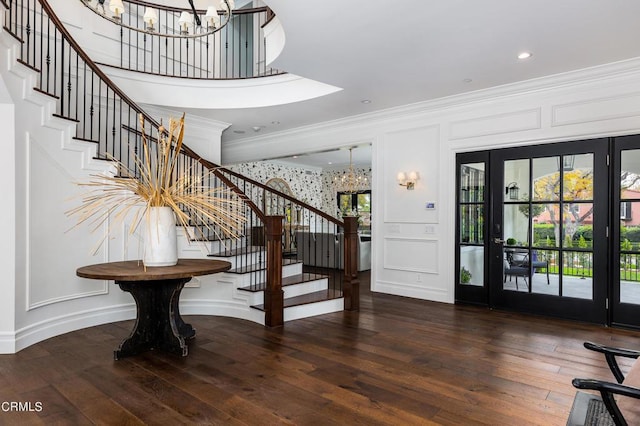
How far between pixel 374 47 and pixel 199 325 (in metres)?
3.46

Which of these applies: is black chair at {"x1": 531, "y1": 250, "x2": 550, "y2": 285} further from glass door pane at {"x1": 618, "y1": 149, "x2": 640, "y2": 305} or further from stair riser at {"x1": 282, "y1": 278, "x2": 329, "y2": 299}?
stair riser at {"x1": 282, "y1": 278, "x2": 329, "y2": 299}

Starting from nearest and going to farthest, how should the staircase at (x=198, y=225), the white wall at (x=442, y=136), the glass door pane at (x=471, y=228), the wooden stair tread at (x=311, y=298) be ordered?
the staircase at (x=198, y=225) < the white wall at (x=442, y=136) < the wooden stair tread at (x=311, y=298) < the glass door pane at (x=471, y=228)

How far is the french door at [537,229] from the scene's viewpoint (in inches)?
166

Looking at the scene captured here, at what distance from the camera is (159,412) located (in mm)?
2270

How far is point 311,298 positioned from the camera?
4.62 meters

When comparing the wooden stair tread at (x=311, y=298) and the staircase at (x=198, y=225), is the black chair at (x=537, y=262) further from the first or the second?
the wooden stair tread at (x=311, y=298)

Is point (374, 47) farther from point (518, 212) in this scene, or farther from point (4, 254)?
point (4, 254)

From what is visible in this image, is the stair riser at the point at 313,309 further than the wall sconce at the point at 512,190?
No

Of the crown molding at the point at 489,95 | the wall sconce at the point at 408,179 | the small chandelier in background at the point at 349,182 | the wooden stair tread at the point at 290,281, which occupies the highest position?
the crown molding at the point at 489,95

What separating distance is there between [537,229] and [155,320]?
447 cm

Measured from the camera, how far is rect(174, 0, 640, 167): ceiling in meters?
2.95

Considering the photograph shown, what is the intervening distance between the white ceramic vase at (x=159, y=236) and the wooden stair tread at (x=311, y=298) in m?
1.36

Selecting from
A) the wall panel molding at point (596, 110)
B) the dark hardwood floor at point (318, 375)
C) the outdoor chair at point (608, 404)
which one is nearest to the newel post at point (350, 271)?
the dark hardwood floor at point (318, 375)

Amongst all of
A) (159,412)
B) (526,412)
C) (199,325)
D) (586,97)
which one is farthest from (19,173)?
(586,97)
